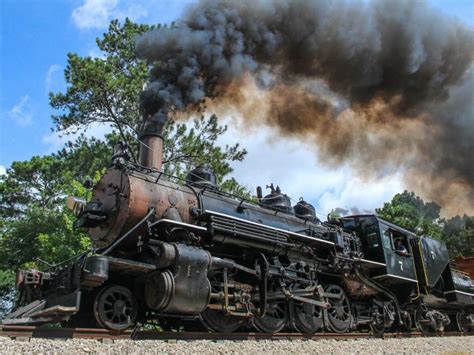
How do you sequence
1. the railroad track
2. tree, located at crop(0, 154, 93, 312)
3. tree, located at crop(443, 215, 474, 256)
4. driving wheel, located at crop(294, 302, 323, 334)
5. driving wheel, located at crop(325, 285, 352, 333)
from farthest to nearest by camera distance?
tree, located at crop(443, 215, 474, 256) → tree, located at crop(0, 154, 93, 312) → driving wheel, located at crop(325, 285, 352, 333) → driving wheel, located at crop(294, 302, 323, 334) → the railroad track

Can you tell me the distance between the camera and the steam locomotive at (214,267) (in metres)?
6.55

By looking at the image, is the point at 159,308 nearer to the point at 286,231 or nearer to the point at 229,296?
the point at 229,296

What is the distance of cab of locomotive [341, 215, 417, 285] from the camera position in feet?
35.8

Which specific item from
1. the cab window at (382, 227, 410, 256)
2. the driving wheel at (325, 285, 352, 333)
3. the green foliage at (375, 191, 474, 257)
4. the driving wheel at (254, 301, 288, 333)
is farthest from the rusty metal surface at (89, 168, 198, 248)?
the green foliage at (375, 191, 474, 257)

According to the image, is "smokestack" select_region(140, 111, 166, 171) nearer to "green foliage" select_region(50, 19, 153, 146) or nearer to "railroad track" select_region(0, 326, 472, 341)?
"railroad track" select_region(0, 326, 472, 341)

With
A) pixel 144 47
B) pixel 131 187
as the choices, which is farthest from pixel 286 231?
pixel 144 47

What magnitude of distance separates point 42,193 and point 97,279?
2146 cm

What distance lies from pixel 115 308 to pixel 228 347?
5.55ft

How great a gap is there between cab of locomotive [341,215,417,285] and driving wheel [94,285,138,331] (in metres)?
6.15

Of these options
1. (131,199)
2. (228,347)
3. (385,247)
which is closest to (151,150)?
(131,199)

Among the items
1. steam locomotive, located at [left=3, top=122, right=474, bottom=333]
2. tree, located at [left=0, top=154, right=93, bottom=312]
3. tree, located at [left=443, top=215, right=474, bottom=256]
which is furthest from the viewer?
tree, located at [left=443, top=215, right=474, bottom=256]

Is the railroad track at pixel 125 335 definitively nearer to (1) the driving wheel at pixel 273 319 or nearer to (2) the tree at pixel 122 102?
(1) the driving wheel at pixel 273 319

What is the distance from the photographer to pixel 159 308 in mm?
6508

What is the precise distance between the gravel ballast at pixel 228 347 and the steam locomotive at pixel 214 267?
2.62ft
